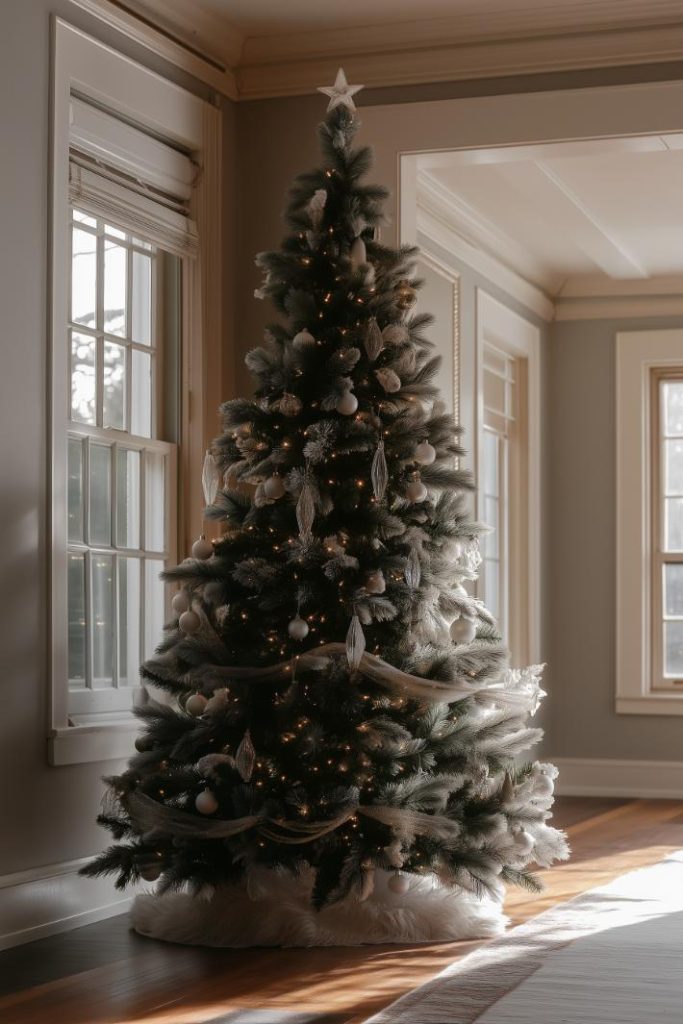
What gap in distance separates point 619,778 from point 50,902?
521 centimetres

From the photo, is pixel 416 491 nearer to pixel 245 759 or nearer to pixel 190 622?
pixel 190 622

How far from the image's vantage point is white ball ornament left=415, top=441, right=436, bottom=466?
446 centimetres

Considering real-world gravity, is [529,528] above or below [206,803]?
above

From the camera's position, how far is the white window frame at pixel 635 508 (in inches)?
359

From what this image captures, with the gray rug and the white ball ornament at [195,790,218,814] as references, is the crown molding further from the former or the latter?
the gray rug

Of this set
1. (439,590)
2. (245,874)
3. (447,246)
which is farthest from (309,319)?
(447,246)

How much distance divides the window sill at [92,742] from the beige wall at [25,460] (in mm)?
37

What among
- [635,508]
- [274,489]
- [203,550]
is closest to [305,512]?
[274,489]

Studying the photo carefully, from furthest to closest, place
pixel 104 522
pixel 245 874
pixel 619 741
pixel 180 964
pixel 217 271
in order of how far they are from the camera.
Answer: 1. pixel 619 741
2. pixel 217 271
3. pixel 104 522
4. pixel 245 874
5. pixel 180 964

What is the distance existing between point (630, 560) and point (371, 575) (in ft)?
16.6

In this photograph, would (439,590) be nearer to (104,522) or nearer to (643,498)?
(104,522)

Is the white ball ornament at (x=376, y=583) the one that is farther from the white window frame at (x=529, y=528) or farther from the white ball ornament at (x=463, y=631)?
the white window frame at (x=529, y=528)

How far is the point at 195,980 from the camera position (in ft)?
12.4

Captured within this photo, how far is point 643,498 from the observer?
9172 mm
